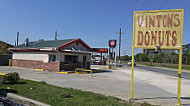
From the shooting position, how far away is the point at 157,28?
633 cm

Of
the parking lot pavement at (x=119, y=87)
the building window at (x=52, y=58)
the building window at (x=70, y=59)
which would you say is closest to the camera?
the parking lot pavement at (x=119, y=87)

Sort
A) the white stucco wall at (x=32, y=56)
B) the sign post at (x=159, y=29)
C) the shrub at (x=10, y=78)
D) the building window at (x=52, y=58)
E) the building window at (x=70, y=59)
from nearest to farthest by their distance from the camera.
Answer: the sign post at (x=159, y=29), the shrub at (x=10, y=78), the building window at (x=52, y=58), the white stucco wall at (x=32, y=56), the building window at (x=70, y=59)

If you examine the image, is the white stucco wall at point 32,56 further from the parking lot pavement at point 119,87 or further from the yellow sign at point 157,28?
the yellow sign at point 157,28

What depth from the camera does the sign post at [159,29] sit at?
5965mm

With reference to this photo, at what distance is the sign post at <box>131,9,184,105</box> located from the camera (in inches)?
235

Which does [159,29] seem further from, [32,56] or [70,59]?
[32,56]

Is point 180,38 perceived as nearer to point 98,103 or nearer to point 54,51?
point 98,103

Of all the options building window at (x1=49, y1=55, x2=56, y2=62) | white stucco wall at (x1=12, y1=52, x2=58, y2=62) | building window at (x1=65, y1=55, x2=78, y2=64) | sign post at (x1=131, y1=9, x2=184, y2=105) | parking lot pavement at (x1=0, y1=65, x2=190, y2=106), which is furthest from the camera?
building window at (x1=65, y1=55, x2=78, y2=64)

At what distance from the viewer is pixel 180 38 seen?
5.86 metres

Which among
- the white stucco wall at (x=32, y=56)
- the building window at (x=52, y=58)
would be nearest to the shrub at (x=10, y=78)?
the building window at (x=52, y=58)

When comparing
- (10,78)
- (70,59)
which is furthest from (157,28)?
(70,59)

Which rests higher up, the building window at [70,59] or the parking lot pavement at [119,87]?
the building window at [70,59]

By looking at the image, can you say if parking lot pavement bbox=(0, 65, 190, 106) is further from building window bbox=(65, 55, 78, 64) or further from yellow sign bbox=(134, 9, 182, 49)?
building window bbox=(65, 55, 78, 64)

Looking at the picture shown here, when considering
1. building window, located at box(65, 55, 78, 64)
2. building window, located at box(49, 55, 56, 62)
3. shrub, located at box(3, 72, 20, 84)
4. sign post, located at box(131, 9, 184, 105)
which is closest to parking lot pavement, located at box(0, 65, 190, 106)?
sign post, located at box(131, 9, 184, 105)
